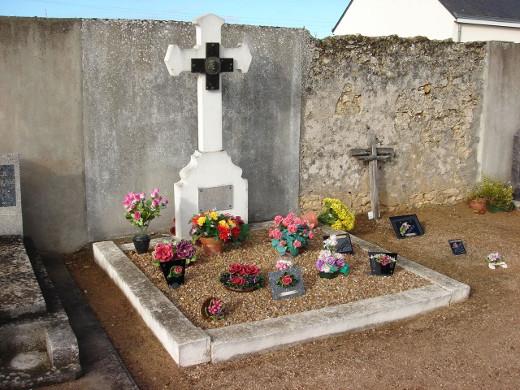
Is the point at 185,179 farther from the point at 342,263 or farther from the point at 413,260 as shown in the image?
the point at 413,260

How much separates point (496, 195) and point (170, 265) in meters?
6.09

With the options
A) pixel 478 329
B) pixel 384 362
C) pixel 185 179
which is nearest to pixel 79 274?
pixel 185 179

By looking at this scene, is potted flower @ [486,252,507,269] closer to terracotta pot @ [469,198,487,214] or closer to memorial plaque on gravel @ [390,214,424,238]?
memorial plaque on gravel @ [390,214,424,238]

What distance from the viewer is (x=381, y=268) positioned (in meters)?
5.83

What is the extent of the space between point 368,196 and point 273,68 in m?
2.49

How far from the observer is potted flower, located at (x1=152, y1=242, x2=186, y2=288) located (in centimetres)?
542

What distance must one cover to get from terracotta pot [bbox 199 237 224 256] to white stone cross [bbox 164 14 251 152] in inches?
43.9

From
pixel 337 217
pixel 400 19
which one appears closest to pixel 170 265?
pixel 337 217

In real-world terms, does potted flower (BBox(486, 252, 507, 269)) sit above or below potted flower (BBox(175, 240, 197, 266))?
below

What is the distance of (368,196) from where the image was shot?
8.81m

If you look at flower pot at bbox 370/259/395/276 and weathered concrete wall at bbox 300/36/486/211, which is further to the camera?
weathered concrete wall at bbox 300/36/486/211

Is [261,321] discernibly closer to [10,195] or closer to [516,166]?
[10,195]

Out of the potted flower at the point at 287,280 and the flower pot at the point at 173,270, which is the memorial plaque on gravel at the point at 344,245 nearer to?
the potted flower at the point at 287,280

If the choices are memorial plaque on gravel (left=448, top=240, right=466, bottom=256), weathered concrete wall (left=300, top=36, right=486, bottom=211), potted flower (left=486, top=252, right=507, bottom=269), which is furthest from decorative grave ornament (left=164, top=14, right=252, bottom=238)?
potted flower (left=486, top=252, right=507, bottom=269)
